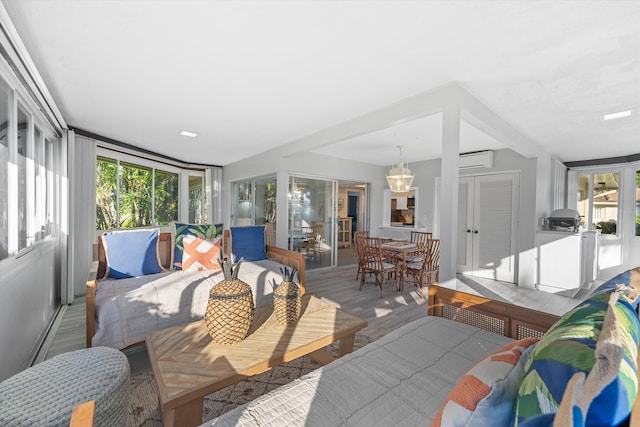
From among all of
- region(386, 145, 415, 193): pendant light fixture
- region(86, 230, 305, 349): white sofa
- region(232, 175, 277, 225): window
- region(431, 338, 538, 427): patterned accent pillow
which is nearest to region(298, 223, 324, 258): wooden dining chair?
region(232, 175, 277, 225): window

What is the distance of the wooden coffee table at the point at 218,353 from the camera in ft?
4.09

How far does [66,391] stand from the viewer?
1052 mm

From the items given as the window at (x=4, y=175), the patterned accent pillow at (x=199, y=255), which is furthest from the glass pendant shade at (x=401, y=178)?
the window at (x=4, y=175)

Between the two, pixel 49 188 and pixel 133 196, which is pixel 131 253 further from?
pixel 133 196

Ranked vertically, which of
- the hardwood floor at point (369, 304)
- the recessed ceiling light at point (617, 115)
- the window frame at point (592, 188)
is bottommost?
the hardwood floor at point (369, 304)

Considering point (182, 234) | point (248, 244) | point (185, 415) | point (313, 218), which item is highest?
point (313, 218)

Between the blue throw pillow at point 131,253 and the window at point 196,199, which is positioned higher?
the window at point 196,199

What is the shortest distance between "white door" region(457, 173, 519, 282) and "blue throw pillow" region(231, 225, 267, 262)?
3979mm

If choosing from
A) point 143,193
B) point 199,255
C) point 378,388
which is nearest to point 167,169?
point 143,193

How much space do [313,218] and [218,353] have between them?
425 centimetres

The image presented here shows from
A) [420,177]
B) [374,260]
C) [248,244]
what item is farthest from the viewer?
[420,177]

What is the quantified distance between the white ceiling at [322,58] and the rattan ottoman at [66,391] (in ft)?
6.00

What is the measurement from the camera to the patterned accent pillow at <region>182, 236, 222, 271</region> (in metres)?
2.96

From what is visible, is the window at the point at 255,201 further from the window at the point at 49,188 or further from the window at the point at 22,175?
the window at the point at 22,175
